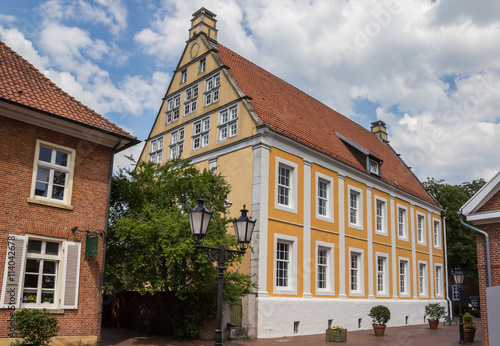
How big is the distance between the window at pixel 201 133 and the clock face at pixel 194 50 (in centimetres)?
396

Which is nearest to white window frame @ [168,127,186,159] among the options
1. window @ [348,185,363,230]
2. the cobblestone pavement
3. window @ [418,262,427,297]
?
window @ [348,185,363,230]

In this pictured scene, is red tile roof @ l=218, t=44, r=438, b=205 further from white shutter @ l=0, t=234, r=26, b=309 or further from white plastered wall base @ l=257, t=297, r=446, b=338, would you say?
white shutter @ l=0, t=234, r=26, b=309

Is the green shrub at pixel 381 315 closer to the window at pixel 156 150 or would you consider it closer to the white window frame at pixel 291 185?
the white window frame at pixel 291 185

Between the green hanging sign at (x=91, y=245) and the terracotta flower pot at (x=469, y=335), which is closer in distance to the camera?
the green hanging sign at (x=91, y=245)

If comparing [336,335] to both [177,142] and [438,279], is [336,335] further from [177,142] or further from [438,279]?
[438,279]

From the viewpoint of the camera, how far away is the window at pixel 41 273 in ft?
41.8

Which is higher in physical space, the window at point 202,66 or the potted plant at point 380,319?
the window at point 202,66

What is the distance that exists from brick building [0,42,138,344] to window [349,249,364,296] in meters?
15.0

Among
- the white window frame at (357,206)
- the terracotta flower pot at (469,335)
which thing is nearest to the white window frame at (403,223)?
→ the white window frame at (357,206)

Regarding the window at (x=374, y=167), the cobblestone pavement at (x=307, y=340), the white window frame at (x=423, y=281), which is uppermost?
the window at (x=374, y=167)

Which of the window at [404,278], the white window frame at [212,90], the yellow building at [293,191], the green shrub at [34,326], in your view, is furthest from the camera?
the window at [404,278]

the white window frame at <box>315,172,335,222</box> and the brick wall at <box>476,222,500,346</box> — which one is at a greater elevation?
the white window frame at <box>315,172,335,222</box>

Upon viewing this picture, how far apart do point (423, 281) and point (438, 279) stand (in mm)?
3203

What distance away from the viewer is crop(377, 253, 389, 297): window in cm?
2834
